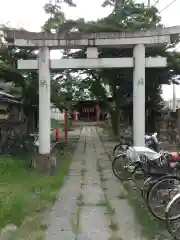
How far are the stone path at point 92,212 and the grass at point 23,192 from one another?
26 centimetres

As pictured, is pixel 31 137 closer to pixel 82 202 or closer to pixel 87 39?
pixel 87 39

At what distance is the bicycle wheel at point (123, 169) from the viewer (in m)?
8.21

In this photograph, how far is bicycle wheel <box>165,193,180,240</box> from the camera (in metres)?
4.55

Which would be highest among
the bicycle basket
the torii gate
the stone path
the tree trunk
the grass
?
the torii gate

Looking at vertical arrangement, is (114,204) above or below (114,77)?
below

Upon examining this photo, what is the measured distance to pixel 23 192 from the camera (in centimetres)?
700

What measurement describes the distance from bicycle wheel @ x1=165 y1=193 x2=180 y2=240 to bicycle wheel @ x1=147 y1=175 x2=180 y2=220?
503 millimetres

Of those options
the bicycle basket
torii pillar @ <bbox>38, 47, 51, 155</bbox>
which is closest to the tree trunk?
torii pillar @ <bbox>38, 47, 51, 155</bbox>

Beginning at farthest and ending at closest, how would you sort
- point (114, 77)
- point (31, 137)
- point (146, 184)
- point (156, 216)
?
point (114, 77)
point (31, 137)
point (146, 184)
point (156, 216)

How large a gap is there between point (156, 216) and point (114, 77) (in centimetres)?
1357

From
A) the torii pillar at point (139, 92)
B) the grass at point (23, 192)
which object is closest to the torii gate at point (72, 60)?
the torii pillar at point (139, 92)

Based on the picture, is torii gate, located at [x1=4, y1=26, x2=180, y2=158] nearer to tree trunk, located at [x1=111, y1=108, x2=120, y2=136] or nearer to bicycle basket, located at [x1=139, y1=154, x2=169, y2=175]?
bicycle basket, located at [x1=139, y1=154, x2=169, y2=175]

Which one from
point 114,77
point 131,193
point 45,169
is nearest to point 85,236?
point 131,193

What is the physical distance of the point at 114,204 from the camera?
6.40m
